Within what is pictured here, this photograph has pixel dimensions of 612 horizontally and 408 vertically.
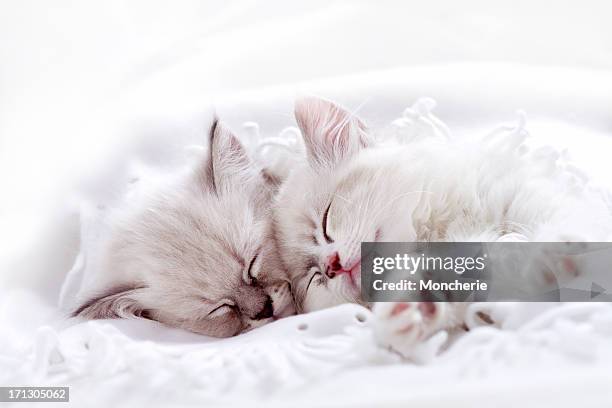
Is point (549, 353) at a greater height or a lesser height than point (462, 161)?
lesser

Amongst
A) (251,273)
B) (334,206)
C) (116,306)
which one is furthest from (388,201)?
(116,306)

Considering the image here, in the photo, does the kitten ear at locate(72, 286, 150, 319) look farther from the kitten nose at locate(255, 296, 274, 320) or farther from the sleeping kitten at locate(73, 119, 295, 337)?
the kitten nose at locate(255, 296, 274, 320)

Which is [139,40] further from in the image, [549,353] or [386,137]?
[549,353]

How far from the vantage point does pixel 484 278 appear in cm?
68

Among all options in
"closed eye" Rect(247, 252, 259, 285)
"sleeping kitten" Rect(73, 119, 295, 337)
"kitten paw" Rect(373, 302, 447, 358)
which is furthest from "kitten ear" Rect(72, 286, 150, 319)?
"kitten paw" Rect(373, 302, 447, 358)

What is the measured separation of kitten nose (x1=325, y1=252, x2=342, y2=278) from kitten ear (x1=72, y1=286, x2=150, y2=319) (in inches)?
9.8

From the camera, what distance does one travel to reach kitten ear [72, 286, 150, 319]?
825 millimetres

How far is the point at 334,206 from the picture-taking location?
0.82 meters

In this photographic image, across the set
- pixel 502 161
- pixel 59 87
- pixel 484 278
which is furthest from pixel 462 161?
pixel 59 87

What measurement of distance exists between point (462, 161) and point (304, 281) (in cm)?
26

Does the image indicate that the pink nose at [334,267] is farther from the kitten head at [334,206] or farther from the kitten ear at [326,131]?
the kitten ear at [326,131]

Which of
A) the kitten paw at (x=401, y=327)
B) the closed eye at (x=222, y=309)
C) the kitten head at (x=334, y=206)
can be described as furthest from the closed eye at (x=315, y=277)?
the kitten paw at (x=401, y=327)

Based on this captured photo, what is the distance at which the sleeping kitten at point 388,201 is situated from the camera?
0.77 m

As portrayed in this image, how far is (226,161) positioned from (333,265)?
230 mm
